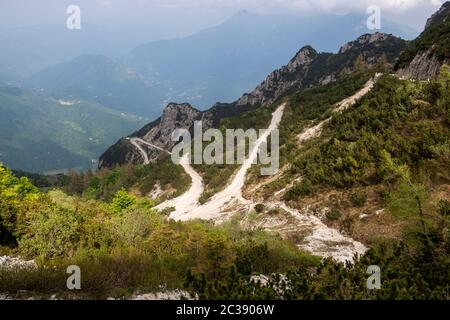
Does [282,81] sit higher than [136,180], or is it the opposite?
[282,81]

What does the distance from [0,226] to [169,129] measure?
115m

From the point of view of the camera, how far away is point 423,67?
169ft

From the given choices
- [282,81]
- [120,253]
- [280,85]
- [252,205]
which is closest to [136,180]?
[252,205]

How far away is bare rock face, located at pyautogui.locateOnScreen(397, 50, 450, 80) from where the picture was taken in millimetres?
48375

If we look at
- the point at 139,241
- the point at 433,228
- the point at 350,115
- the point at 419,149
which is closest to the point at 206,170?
the point at 350,115

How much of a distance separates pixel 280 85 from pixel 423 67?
300 ft

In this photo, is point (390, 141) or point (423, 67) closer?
point (390, 141)

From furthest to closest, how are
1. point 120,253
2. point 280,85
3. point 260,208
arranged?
point 280,85 → point 260,208 → point 120,253

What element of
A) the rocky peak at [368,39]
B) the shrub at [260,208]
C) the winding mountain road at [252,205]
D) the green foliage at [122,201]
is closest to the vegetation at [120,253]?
the winding mountain road at [252,205]

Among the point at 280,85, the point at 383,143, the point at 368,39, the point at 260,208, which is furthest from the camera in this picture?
the point at 368,39

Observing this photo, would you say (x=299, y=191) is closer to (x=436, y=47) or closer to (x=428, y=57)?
(x=428, y=57)

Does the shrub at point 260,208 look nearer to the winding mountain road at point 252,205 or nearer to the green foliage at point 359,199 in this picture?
the winding mountain road at point 252,205

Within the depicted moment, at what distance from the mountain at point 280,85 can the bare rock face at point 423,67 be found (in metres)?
63.1
